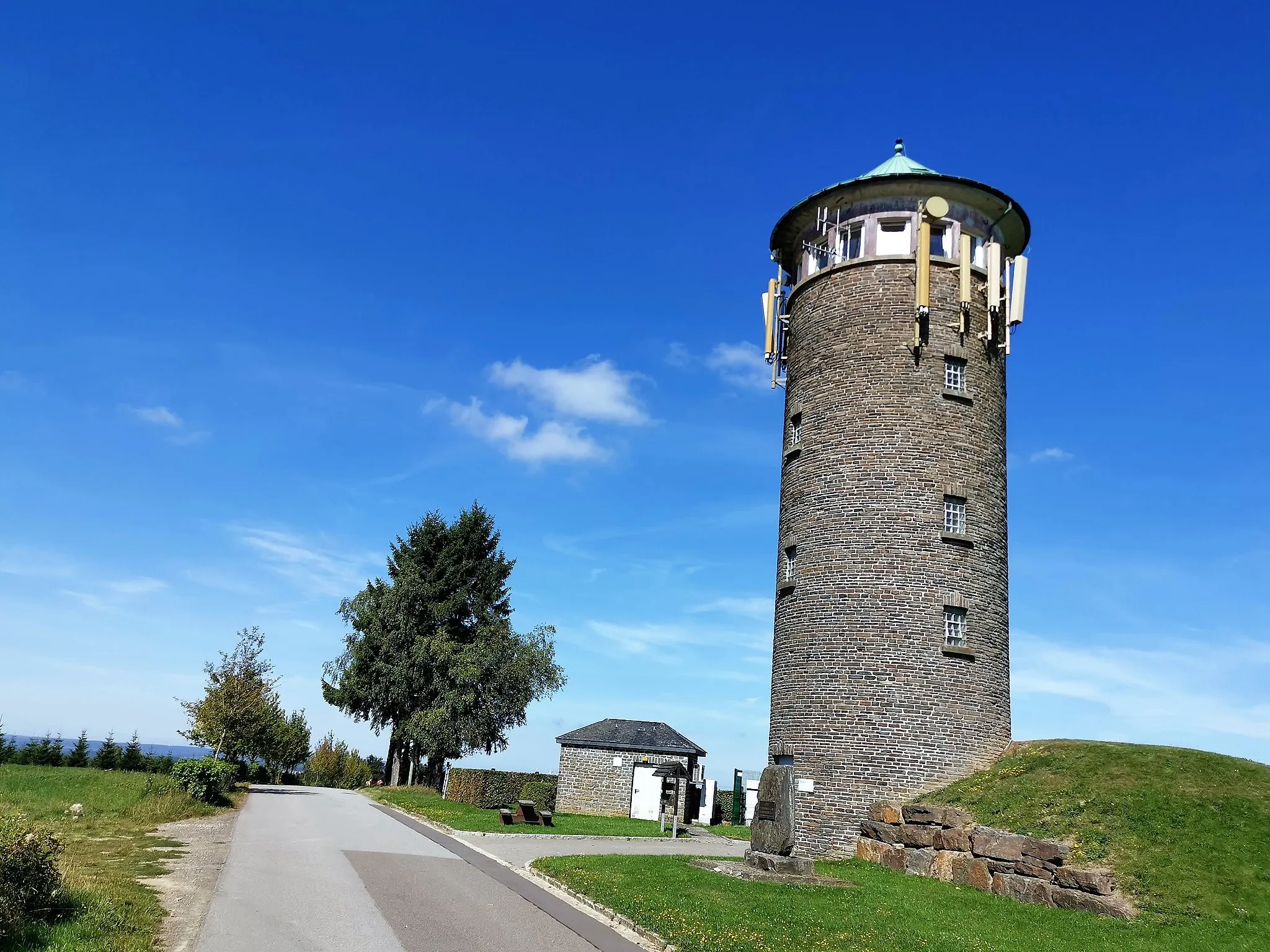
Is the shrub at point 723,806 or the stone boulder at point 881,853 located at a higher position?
the stone boulder at point 881,853

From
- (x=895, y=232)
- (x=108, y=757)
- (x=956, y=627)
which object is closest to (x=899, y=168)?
(x=895, y=232)

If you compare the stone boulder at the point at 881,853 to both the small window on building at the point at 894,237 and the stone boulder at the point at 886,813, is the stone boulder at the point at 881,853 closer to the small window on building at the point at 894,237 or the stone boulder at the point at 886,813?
the stone boulder at the point at 886,813

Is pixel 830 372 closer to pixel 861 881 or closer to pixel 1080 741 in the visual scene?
pixel 1080 741

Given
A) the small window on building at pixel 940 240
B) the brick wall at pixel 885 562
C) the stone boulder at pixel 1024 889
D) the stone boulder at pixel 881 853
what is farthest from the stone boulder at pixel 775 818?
the small window on building at pixel 940 240

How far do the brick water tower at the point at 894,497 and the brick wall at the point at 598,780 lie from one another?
14191 mm

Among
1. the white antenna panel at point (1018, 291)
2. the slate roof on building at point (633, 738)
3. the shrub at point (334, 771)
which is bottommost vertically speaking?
the shrub at point (334, 771)

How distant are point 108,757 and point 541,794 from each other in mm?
26545

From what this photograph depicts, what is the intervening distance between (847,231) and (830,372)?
4.28m

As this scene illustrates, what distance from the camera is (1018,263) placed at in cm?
A: 2559

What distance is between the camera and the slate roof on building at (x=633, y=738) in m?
37.5

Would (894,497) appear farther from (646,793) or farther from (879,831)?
(646,793)

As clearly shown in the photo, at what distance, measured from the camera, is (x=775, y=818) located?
61.9 feet

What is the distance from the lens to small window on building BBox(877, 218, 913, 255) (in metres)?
25.4

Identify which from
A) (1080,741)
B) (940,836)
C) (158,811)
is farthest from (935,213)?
(158,811)
